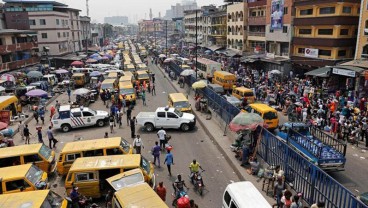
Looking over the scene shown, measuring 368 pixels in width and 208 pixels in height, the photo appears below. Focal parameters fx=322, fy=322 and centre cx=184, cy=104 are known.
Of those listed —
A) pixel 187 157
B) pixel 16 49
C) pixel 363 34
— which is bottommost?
pixel 187 157

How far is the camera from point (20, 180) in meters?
12.6

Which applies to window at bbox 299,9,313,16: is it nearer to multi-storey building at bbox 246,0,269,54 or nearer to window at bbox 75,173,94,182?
multi-storey building at bbox 246,0,269,54

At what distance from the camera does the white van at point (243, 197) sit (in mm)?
9891

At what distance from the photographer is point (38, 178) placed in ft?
43.5

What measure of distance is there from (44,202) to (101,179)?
125 inches

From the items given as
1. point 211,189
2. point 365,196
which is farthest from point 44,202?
point 365,196

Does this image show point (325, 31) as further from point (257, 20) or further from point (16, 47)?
point (16, 47)

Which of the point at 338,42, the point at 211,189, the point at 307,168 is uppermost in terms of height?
the point at 338,42

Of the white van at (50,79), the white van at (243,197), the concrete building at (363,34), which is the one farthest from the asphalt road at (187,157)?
the concrete building at (363,34)

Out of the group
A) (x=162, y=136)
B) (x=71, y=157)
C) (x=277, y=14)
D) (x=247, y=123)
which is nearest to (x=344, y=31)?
(x=277, y=14)

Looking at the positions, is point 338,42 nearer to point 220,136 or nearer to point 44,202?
point 220,136

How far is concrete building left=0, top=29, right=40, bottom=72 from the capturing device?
140 ft

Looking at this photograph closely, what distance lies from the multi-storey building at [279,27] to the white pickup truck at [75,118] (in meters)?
29.2

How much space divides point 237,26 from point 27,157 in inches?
2083
